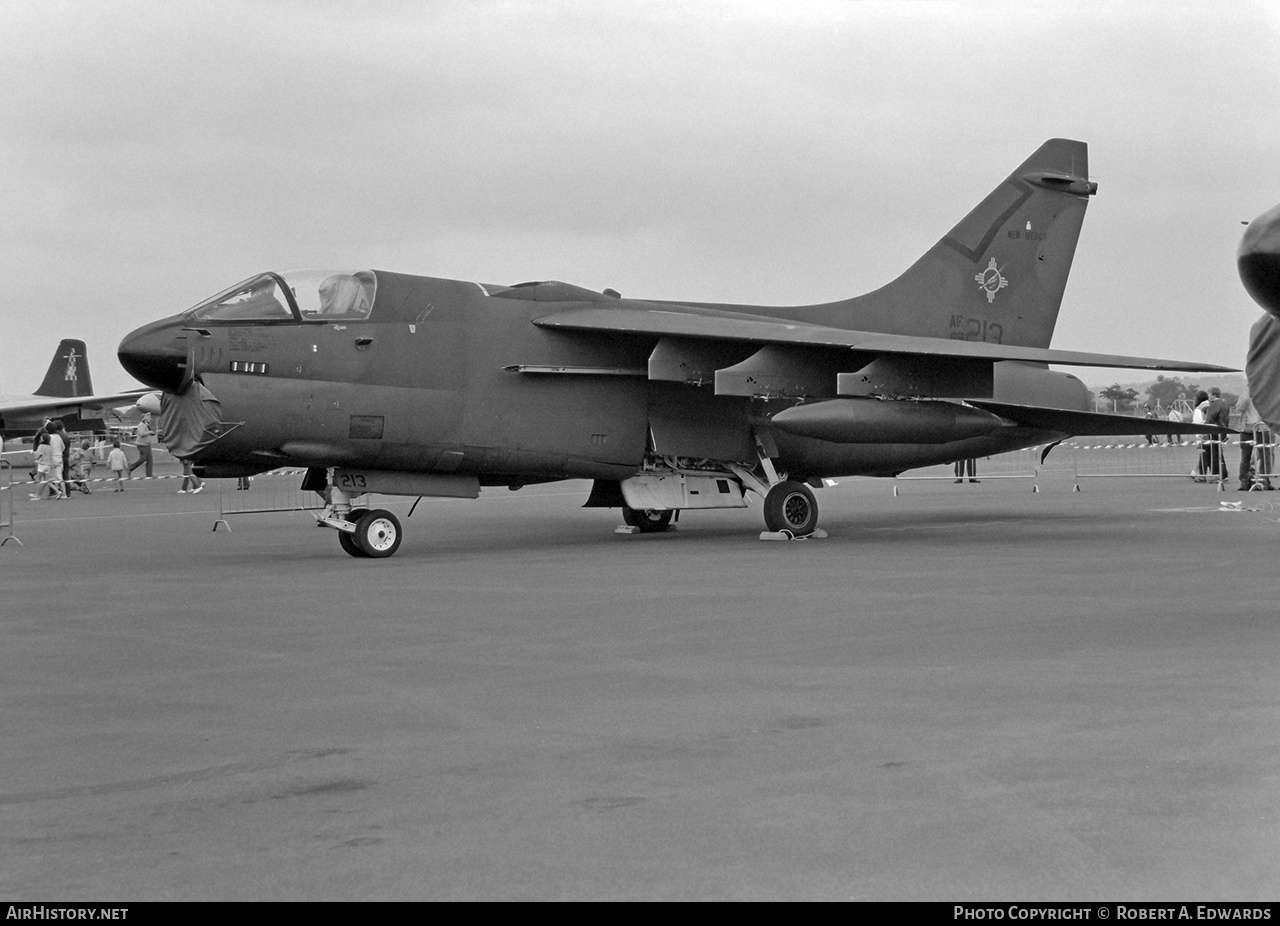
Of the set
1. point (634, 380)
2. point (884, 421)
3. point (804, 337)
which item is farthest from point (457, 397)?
point (884, 421)

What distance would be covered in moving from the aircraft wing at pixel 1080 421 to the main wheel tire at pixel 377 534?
6720 millimetres

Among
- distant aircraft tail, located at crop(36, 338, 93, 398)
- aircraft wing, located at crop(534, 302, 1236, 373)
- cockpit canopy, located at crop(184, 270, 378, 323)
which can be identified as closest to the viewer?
cockpit canopy, located at crop(184, 270, 378, 323)

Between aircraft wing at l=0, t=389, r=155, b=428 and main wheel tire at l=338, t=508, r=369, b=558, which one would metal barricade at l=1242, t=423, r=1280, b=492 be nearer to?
main wheel tire at l=338, t=508, r=369, b=558

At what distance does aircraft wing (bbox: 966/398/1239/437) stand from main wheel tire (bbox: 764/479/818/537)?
7.23 feet

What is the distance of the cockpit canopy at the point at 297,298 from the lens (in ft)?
45.0

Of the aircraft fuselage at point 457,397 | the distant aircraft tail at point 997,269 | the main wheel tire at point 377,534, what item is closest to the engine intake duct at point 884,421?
the aircraft fuselage at point 457,397

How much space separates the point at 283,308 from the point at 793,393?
5.70 m

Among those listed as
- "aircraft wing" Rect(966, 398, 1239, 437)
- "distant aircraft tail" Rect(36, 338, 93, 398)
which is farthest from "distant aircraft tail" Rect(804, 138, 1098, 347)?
"distant aircraft tail" Rect(36, 338, 93, 398)

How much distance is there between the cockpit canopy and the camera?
13.7 metres

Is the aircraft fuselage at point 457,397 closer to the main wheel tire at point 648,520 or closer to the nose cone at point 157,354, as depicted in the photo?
the nose cone at point 157,354

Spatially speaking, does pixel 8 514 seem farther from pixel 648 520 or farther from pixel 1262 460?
pixel 1262 460

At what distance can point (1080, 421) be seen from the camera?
17.1 meters

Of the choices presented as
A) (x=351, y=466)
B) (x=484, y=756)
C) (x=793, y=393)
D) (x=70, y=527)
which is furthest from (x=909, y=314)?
(x=484, y=756)

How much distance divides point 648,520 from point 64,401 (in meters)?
34.2
